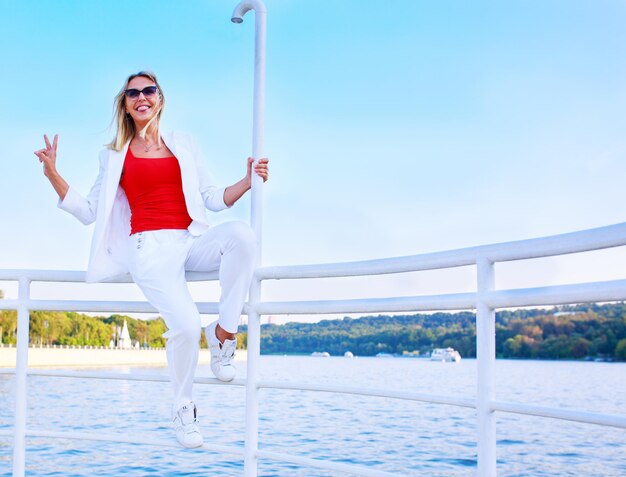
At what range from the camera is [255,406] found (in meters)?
2.58

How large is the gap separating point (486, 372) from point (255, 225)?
48.3 inches

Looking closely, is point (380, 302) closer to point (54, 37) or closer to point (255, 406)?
point (255, 406)

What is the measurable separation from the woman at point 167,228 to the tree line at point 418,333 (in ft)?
0.77

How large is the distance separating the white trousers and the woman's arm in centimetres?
26

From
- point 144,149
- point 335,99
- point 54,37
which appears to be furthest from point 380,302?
point 335,99

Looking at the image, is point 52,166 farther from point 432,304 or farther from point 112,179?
point 432,304

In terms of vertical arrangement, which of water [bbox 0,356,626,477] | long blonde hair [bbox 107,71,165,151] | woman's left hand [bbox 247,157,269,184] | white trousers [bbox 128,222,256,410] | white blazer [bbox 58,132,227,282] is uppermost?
long blonde hair [bbox 107,71,165,151]

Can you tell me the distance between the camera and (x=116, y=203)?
2.82m

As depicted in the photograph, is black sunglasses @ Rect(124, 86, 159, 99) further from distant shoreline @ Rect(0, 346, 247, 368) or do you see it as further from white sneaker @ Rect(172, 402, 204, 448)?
distant shoreline @ Rect(0, 346, 247, 368)

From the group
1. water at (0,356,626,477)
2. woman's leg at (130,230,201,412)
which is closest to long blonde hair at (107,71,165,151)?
woman's leg at (130,230,201,412)

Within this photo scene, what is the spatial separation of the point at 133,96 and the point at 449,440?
60.2ft

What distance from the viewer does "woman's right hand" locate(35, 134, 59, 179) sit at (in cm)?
276

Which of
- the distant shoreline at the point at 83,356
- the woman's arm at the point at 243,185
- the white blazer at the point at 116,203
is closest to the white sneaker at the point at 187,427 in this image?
the white blazer at the point at 116,203

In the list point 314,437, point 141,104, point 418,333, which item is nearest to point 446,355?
point 314,437
